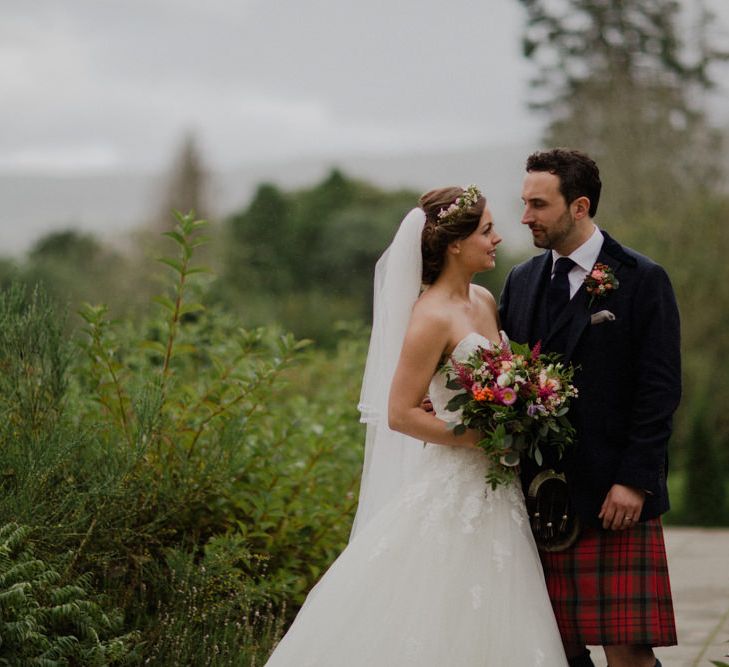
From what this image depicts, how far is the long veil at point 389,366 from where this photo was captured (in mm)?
3824

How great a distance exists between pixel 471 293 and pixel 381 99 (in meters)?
50.2

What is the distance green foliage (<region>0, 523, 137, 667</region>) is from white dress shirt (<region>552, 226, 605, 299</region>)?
198 cm

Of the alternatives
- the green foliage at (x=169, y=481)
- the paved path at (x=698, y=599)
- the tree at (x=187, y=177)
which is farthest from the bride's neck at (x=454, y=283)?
the tree at (x=187, y=177)

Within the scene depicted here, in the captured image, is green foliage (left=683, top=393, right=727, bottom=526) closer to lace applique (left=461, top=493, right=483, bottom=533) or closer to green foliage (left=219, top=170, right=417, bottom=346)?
lace applique (left=461, top=493, right=483, bottom=533)

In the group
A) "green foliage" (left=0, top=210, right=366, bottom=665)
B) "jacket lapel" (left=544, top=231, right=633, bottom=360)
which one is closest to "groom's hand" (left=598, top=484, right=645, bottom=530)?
"jacket lapel" (left=544, top=231, right=633, bottom=360)

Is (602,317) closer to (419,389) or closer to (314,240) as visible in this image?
(419,389)

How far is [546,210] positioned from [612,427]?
2.49ft

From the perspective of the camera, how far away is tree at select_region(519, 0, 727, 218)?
17.8 m

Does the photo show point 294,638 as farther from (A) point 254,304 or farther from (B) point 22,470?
(A) point 254,304

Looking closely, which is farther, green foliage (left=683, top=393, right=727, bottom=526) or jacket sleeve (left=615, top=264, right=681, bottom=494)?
green foliage (left=683, top=393, right=727, bottom=526)

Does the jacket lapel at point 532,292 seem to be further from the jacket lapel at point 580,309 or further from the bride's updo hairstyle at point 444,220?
the bride's updo hairstyle at point 444,220

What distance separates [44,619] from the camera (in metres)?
3.75

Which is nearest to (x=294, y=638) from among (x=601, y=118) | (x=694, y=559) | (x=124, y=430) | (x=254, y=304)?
(x=124, y=430)

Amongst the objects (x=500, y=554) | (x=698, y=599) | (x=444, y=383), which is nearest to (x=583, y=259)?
(x=444, y=383)
